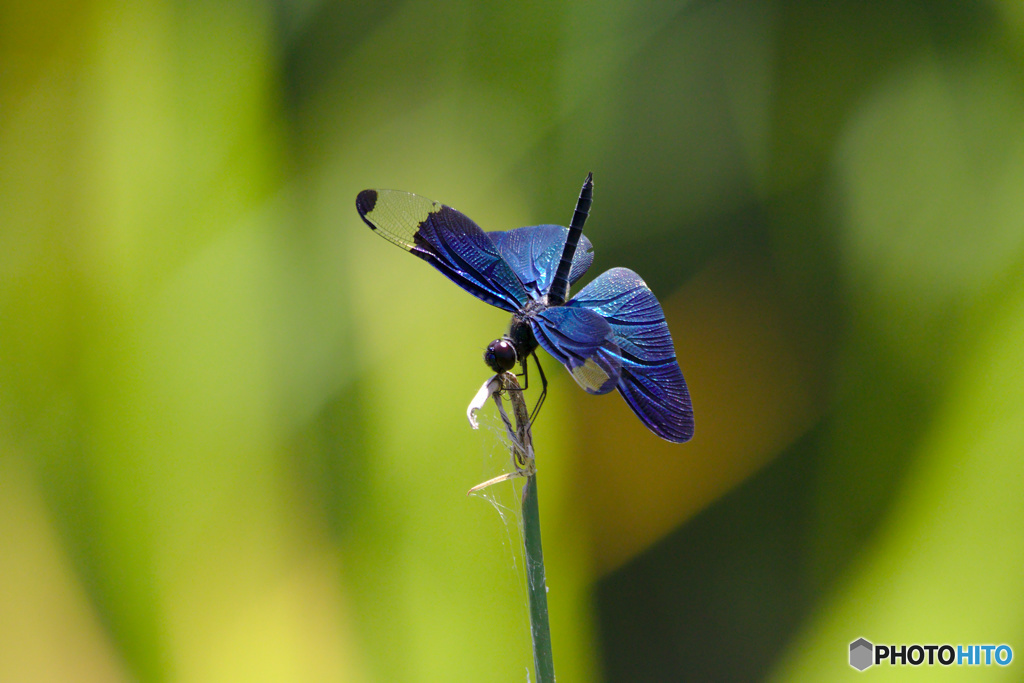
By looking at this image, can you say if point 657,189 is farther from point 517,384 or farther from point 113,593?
point 113,593

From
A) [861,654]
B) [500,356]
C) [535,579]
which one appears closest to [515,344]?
[500,356]

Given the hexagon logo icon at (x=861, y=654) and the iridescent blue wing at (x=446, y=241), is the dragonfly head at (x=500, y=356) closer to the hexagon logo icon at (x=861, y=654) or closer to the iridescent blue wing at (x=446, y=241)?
the iridescent blue wing at (x=446, y=241)

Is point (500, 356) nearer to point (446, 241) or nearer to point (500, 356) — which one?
point (500, 356)

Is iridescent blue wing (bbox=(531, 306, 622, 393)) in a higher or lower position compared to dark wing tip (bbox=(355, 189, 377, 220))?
lower

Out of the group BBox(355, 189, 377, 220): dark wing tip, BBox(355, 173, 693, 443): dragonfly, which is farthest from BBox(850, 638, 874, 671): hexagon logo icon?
BBox(355, 189, 377, 220): dark wing tip

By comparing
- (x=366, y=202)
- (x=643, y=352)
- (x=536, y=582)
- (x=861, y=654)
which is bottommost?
(x=861, y=654)

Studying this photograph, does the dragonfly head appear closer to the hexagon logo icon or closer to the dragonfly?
the dragonfly

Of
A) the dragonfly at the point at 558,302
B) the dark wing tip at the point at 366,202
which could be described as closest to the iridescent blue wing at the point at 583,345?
the dragonfly at the point at 558,302

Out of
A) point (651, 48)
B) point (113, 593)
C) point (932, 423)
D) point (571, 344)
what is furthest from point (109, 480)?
point (932, 423)
